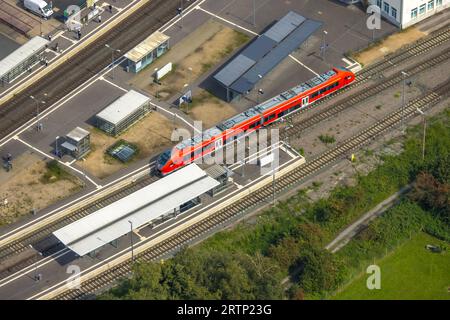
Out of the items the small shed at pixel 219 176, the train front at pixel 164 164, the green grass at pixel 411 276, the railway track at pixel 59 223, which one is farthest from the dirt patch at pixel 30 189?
the green grass at pixel 411 276

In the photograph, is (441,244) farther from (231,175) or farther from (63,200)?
(63,200)

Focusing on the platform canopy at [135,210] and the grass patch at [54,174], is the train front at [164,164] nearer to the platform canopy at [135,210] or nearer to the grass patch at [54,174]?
the platform canopy at [135,210]

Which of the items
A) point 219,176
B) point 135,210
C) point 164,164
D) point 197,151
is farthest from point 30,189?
point 219,176

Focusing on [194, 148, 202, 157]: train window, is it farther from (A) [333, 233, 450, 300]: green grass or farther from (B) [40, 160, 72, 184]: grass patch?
(A) [333, 233, 450, 300]: green grass

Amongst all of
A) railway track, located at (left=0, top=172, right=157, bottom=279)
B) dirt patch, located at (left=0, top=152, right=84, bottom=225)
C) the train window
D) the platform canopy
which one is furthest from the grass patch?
the train window

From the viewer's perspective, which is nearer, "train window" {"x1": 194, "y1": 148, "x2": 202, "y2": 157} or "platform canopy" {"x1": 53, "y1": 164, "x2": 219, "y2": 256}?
"platform canopy" {"x1": 53, "y1": 164, "x2": 219, "y2": 256}

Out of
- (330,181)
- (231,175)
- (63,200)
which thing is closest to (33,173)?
(63,200)
